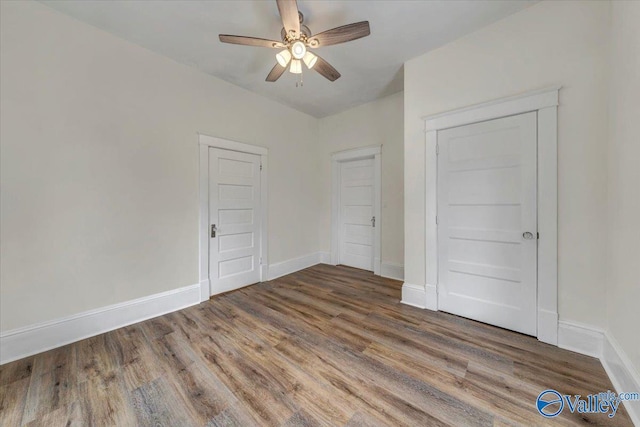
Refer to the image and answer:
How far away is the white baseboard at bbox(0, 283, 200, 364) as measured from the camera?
1.87 metres

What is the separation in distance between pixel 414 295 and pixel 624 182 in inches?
76.7

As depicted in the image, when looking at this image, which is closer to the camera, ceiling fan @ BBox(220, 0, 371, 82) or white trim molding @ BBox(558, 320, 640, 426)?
white trim molding @ BBox(558, 320, 640, 426)

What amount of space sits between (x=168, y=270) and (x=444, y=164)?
3434 mm

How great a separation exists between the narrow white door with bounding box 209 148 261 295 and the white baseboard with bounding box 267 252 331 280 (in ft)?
0.99

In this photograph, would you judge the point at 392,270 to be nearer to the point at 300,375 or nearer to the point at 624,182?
the point at 300,375

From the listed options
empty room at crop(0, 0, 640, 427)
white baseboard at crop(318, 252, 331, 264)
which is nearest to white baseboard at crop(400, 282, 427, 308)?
empty room at crop(0, 0, 640, 427)

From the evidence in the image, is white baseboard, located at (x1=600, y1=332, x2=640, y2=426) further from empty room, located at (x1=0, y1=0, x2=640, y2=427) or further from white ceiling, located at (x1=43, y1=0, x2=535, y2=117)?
white ceiling, located at (x1=43, y1=0, x2=535, y2=117)

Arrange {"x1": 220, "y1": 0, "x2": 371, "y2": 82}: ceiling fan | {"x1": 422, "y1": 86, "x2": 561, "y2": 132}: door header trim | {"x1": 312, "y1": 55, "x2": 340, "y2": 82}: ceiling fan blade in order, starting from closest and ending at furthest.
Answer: {"x1": 220, "y1": 0, "x2": 371, "y2": 82}: ceiling fan
{"x1": 422, "y1": 86, "x2": 561, "y2": 132}: door header trim
{"x1": 312, "y1": 55, "x2": 340, "y2": 82}: ceiling fan blade

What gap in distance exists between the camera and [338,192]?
15.1 ft

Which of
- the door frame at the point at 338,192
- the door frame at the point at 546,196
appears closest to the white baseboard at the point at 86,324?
the door frame at the point at 338,192

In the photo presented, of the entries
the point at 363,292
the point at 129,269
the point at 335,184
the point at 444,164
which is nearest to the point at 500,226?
the point at 444,164

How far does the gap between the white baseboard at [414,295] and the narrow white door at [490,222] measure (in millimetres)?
191

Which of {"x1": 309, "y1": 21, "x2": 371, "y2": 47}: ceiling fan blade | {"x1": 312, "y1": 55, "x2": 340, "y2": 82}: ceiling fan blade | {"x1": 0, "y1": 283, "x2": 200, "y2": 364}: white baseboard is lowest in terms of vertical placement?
{"x1": 0, "y1": 283, "x2": 200, "y2": 364}: white baseboard

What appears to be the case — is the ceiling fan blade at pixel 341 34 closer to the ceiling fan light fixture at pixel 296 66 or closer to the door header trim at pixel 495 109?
the ceiling fan light fixture at pixel 296 66
